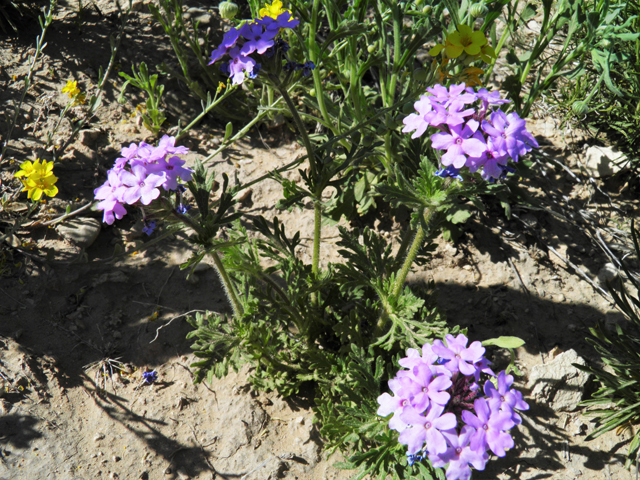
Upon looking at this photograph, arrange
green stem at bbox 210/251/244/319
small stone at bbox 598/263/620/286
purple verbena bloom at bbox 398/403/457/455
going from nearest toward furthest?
1. purple verbena bloom at bbox 398/403/457/455
2. green stem at bbox 210/251/244/319
3. small stone at bbox 598/263/620/286

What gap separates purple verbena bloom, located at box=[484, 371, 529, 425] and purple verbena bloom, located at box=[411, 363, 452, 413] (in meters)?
0.19

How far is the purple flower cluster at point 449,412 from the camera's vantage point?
1849mm

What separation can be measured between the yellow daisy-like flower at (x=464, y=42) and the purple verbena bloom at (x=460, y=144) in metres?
0.88

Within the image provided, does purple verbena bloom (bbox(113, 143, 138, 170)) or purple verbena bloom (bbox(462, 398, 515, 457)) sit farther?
purple verbena bloom (bbox(113, 143, 138, 170))

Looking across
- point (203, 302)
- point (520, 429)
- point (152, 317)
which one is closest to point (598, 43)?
point (520, 429)

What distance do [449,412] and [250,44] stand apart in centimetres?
179

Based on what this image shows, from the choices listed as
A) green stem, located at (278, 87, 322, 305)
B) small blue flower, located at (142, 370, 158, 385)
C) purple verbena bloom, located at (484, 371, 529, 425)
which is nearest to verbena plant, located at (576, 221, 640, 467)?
purple verbena bloom, located at (484, 371, 529, 425)

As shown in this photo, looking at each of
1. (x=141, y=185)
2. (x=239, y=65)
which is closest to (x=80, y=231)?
(x=141, y=185)

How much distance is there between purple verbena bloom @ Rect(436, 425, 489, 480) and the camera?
1.84 metres

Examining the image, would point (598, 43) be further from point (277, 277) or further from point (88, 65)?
point (88, 65)

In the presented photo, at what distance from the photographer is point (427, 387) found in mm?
1941

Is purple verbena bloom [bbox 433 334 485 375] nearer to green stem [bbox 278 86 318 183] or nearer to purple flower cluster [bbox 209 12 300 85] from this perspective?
green stem [bbox 278 86 318 183]

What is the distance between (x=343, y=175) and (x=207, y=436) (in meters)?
2.19

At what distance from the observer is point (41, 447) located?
9.48 ft
